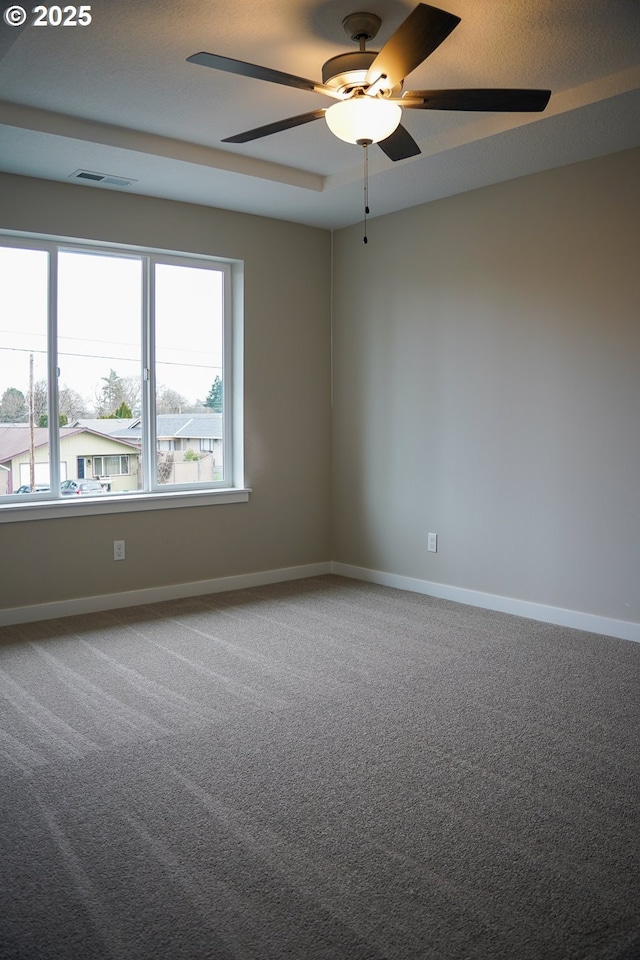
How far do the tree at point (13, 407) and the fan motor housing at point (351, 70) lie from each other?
255cm

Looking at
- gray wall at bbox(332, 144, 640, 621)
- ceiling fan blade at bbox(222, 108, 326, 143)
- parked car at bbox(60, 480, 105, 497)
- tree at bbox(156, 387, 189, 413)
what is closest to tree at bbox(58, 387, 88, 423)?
parked car at bbox(60, 480, 105, 497)

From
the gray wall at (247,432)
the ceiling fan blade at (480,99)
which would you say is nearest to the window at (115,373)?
the gray wall at (247,432)

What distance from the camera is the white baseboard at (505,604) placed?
13.3 feet

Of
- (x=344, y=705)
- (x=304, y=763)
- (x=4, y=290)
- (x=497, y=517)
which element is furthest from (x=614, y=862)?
(x=4, y=290)

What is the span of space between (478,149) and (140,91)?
166 centimetres

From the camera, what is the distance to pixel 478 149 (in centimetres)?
386

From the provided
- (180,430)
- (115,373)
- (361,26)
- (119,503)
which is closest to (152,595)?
(119,503)

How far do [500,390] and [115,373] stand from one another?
235 centimetres

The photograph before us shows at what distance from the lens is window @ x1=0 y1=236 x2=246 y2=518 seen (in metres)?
4.40

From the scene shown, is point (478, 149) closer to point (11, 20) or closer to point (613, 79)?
point (613, 79)

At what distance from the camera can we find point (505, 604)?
4.59 metres

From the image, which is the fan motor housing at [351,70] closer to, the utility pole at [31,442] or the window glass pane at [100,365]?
the window glass pane at [100,365]

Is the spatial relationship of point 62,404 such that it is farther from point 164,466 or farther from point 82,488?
point 164,466

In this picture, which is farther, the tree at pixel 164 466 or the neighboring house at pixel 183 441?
the tree at pixel 164 466
